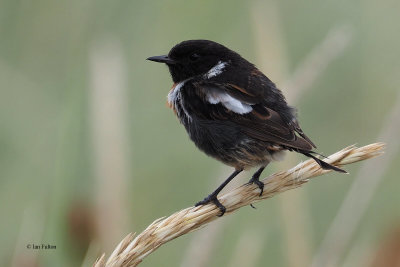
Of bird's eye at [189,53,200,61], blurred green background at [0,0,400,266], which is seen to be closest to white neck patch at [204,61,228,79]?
bird's eye at [189,53,200,61]

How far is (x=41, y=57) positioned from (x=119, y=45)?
648 mm

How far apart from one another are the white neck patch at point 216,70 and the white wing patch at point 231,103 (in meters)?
0.27

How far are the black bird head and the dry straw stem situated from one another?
131 centimetres

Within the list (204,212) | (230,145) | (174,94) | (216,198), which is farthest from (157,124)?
(204,212)

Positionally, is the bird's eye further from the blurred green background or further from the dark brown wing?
the dark brown wing

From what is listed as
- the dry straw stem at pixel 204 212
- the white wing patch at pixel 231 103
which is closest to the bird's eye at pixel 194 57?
the white wing patch at pixel 231 103

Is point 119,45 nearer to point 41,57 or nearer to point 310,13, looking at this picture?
point 41,57

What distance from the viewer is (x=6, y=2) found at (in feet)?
14.0

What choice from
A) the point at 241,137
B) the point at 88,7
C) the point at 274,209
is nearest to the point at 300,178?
the point at 241,137

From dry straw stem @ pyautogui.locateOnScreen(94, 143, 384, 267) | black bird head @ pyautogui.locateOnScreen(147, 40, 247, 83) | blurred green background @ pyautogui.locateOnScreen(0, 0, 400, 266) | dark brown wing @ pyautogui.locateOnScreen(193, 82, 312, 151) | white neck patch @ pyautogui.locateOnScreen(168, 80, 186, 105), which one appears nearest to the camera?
dry straw stem @ pyautogui.locateOnScreen(94, 143, 384, 267)

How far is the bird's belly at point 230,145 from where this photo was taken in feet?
11.7

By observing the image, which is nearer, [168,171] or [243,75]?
[243,75]

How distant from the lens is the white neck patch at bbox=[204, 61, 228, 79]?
389 centimetres

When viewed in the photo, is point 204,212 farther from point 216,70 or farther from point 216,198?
point 216,70
